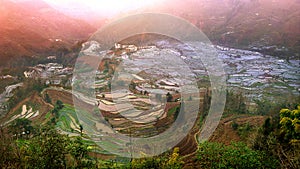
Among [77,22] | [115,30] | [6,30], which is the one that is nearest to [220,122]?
[115,30]

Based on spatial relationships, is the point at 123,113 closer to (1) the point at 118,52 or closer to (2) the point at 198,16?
(1) the point at 118,52

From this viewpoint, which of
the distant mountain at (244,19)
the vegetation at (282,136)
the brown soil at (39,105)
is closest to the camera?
the vegetation at (282,136)

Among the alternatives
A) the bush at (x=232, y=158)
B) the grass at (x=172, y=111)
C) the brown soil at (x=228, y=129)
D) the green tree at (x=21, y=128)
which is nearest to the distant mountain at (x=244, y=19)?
the grass at (x=172, y=111)

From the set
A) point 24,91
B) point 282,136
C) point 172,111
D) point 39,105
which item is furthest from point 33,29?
point 282,136

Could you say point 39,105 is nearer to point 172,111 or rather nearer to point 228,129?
point 172,111

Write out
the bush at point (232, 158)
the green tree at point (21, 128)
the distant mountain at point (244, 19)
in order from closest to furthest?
the bush at point (232, 158)
the green tree at point (21, 128)
the distant mountain at point (244, 19)

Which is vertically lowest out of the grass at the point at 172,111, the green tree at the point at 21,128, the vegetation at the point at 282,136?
the green tree at the point at 21,128

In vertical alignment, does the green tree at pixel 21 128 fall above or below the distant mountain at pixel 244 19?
below

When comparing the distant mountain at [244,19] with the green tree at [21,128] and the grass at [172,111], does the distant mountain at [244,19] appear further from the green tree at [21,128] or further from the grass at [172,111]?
the green tree at [21,128]

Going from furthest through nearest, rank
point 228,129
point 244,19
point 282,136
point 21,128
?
1. point 244,19
2. point 21,128
3. point 228,129
4. point 282,136
